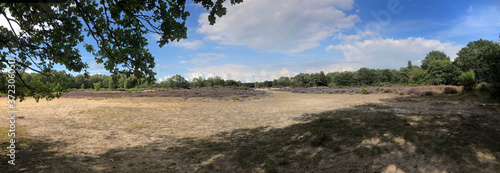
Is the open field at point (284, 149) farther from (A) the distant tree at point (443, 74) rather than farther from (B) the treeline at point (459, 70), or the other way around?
(A) the distant tree at point (443, 74)

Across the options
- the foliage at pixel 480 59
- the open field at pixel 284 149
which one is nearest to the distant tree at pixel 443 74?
the foliage at pixel 480 59

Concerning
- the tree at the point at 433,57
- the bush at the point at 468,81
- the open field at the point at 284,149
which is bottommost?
the open field at the point at 284,149

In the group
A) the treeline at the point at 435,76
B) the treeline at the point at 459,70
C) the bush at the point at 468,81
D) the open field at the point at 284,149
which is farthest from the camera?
the bush at the point at 468,81

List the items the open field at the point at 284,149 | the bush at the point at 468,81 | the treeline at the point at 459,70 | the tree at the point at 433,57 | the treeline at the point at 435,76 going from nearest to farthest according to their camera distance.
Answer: the open field at the point at 284,149 → the treeline at the point at 435,76 → the treeline at the point at 459,70 → the bush at the point at 468,81 → the tree at the point at 433,57

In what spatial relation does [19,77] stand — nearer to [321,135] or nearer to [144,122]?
[144,122]

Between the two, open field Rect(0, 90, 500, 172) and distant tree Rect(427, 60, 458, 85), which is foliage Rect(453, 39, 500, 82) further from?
open field Rect(0, 90, 500, 172)

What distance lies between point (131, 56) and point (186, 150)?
328 cm

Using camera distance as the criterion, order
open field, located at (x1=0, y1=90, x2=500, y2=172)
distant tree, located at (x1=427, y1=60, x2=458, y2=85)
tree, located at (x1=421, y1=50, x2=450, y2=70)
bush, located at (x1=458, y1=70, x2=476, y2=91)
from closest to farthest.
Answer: open field, located at (x1=0, y1=90, x2=500, y2=172) → bush, located at (x1=458, y1=70, x2=476, y2=91) → distant tree, located at (x1=427, y1=60, x2=458, y2=85) → tree, located at (x1=421, y1=50, x2=450, y2=70)

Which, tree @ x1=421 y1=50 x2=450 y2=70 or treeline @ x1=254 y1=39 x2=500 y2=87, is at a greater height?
tree @ x1=421 y1=50 x2=450 y2=70

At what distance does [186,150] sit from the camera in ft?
20.7

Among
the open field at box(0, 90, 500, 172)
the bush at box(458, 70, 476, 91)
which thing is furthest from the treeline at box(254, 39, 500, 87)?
the open field at box(0, 90, 500, 172)

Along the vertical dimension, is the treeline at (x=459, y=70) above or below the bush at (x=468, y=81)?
above

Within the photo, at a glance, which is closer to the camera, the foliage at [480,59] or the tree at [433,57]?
the foliage at [480,59]

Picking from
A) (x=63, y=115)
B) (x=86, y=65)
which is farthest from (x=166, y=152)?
(x=63, y=115)
